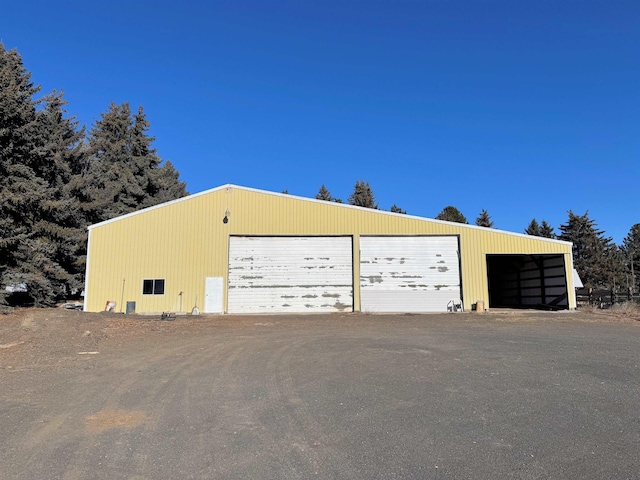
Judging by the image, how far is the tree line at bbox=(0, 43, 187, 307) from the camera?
2045 cm

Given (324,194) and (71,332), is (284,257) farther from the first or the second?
(324,194)

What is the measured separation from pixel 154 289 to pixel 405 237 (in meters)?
14.1

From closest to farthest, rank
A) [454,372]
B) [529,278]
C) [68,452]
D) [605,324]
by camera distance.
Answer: [68,452], [454,372], [605,324], [529,278]

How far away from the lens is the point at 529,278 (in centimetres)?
2928

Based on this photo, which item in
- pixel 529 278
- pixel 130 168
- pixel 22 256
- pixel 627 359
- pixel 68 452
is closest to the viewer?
pixel 68 452

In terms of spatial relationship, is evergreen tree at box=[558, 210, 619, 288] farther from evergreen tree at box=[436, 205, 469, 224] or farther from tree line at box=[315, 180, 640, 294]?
evergreen tree at box=[436, 205, 469, 224]

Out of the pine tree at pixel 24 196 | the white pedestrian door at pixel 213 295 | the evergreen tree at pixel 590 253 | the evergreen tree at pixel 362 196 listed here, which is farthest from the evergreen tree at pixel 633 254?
the pine tree at pixel 24 196

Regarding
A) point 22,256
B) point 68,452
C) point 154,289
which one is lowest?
point 68,452

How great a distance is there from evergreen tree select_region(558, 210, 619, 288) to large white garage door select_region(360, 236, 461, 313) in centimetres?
4180

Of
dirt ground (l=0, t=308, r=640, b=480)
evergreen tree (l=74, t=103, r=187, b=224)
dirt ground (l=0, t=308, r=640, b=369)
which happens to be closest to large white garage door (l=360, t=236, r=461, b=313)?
dirt ground (l=0, t=308, r=640, b=369)

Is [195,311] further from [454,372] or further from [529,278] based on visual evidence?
[529,278]

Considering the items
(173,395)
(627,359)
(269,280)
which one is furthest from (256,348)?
(269,280)

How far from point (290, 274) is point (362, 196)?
4377 cm

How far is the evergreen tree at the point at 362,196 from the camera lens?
212ft
